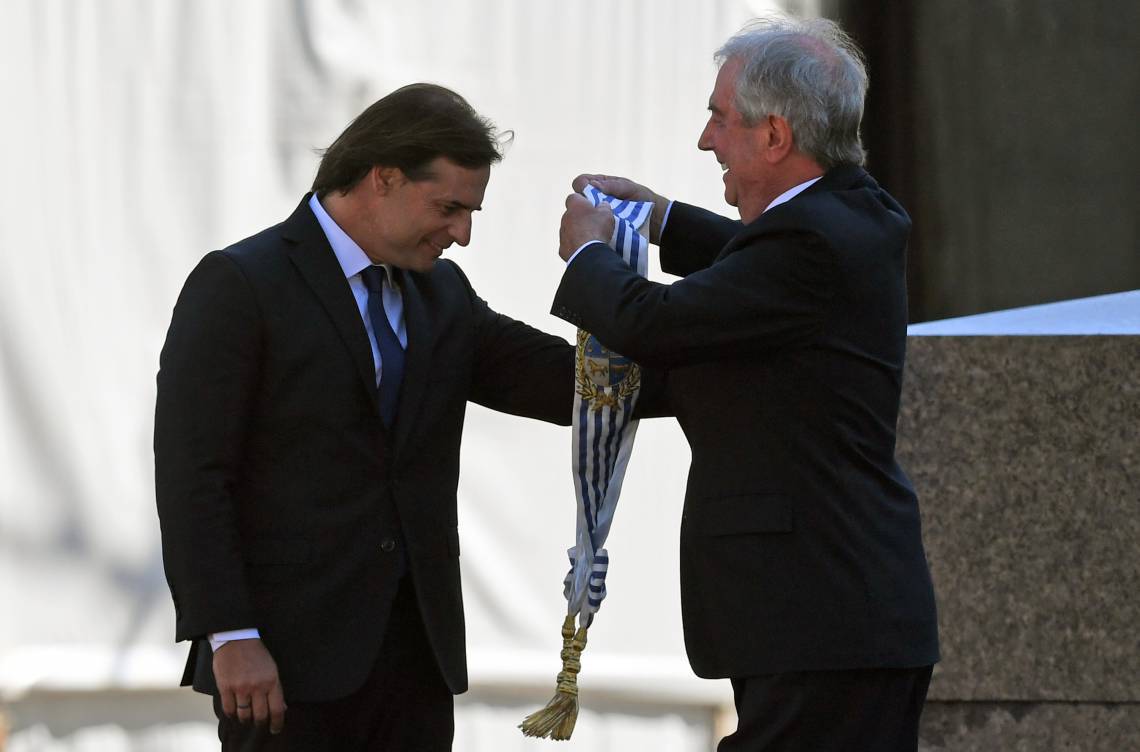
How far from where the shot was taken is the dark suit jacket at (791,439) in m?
2.28

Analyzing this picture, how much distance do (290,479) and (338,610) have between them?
0.73 ft

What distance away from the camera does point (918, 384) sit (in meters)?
3.67

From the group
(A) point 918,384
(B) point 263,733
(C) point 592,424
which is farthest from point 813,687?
(A) point 918,384

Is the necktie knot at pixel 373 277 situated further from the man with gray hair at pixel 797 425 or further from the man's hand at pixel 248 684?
the man's hand at pixel 248 684

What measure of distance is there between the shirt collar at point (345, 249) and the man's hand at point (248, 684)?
2.10ft

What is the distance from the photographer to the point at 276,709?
231cm

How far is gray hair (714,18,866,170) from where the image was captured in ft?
7.82

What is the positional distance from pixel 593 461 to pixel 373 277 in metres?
0.51

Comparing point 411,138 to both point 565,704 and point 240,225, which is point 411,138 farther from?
point 240,225

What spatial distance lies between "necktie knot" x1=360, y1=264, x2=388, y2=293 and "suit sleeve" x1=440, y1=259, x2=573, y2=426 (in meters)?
0.28

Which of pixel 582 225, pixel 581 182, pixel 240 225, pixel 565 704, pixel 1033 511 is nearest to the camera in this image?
pixel 582 225

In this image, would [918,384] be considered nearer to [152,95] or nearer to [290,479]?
[290,479]

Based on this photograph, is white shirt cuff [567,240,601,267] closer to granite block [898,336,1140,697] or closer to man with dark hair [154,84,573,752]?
man with dark hair [154,84,573,752]

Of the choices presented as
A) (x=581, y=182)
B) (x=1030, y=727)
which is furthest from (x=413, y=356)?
(x=1030, y=727)
